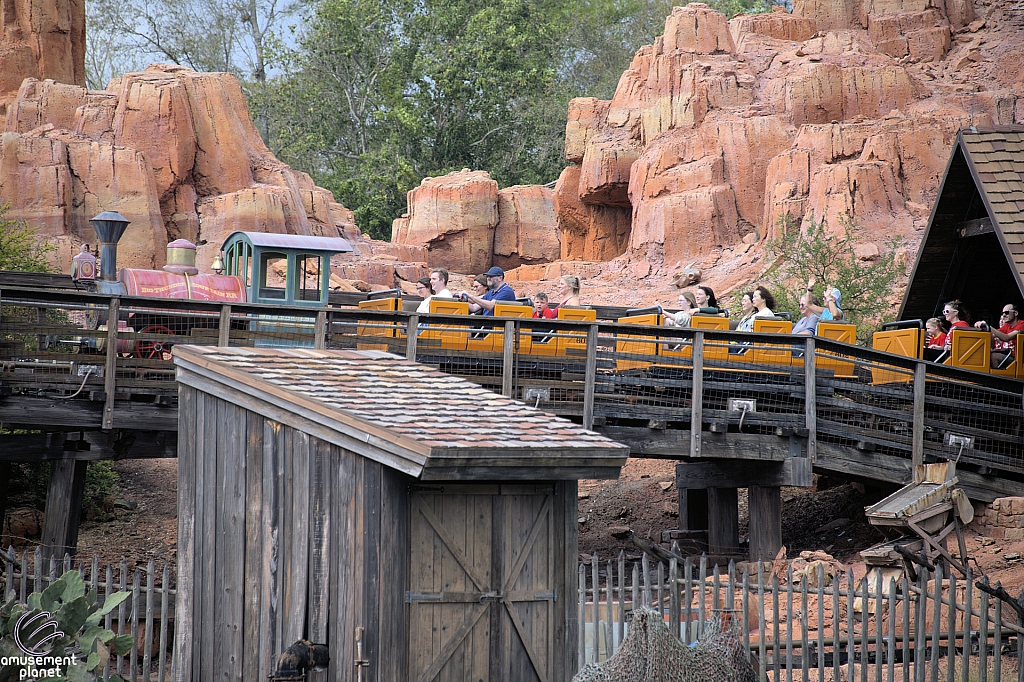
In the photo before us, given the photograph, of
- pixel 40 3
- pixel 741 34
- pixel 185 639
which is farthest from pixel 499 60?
pixel 185 639

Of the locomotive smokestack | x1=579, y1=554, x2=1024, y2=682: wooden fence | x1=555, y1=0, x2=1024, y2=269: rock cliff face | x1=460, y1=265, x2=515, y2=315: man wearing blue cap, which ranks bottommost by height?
x1=579, y1=554, x2=1024, y2=682: wooden fence

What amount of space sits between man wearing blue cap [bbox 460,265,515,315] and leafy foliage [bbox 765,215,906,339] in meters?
7.62

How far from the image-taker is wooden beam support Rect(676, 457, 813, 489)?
1262 cm

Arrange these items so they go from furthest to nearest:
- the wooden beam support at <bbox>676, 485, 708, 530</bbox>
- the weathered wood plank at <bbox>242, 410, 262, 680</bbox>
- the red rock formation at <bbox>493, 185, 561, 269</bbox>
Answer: the red rock formation at <bbox>493, 185, 561, 269</bbox>, the wooden beam support at <bbox>676, 485, 708, 530</bbox>, the weathered wood plank at <bbox>242, 410, 262, 680</bbox>

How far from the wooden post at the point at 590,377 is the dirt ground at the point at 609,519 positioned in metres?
2.79

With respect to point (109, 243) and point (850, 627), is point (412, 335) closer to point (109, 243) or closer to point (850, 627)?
point (850, 627)

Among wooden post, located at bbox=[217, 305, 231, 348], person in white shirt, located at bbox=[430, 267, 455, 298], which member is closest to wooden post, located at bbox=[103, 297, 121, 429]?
wooden post, located at bbox=[217, 305, 231, 348]

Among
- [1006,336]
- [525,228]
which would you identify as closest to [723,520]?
[1006,336]

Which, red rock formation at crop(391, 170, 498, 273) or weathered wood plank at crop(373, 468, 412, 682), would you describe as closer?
weathered wood plank at crop(373, 468, 412, 682)

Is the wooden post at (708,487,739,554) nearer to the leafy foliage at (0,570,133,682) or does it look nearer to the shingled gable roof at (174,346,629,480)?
the shingled gable roof at (174,346,629,480)

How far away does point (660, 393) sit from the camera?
1291 cm

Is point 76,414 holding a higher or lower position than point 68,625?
higher

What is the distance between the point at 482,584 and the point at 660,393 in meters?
6.66

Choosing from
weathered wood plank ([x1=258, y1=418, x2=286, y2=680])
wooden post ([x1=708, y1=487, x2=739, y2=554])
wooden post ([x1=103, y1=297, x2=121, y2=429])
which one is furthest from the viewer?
wooden post ([x1=708, y1=487, x2=739, y2=554])
